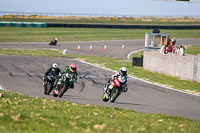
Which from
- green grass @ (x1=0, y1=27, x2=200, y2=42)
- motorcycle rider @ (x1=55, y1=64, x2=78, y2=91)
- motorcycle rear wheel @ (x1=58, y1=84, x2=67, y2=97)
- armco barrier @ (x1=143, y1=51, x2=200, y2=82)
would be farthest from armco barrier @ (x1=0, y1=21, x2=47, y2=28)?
motorcycle rear wheel @ (x1=58, y1=84, x2=67, y2=97)

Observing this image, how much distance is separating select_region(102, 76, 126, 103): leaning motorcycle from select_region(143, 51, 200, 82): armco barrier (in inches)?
375

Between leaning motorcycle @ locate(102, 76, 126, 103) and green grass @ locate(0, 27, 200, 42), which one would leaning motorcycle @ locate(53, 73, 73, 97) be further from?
green grass @ locate(0, 27, 200, 42)

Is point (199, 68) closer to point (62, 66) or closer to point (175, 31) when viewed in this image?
point (62, 66)

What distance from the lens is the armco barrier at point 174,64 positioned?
26297 millimetres

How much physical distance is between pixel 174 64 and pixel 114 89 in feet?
39.2

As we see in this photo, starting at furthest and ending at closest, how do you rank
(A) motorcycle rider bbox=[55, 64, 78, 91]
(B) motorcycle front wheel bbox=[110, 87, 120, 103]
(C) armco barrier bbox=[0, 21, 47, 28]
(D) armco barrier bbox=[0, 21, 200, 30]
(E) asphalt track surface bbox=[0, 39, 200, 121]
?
(D) armco barrier bbox=[0, 21, 200, 30] → (C) armco barrier bbox=[0, 21, 47, 28] → (A) motorcycle rider bbox=[55, 64, 78, 91] → (B) motorcycle front wheel bbox=[110, 87, 120, 103] → (E) asphalt track surface bbox=[0, 39, 200, 121]

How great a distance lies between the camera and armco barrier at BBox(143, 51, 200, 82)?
26.3 metres

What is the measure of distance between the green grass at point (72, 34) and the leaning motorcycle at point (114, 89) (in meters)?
43.2

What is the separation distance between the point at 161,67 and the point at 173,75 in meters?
2.08

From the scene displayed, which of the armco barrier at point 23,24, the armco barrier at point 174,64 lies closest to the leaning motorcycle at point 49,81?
the armco barrier at point 174,64

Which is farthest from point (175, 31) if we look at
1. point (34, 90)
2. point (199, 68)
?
point (34, 90)

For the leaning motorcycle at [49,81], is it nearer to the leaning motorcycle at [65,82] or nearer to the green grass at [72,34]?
the leaning motorcycle at [65,82]

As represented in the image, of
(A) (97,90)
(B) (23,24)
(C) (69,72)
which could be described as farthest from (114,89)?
(B) (23,24)

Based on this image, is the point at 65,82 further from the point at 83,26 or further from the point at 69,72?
the point at 83,26
